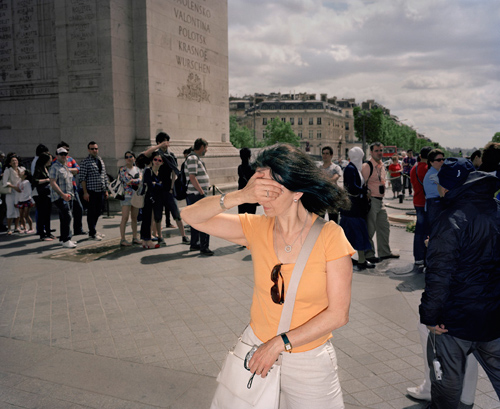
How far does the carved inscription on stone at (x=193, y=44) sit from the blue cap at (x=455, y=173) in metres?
13.2

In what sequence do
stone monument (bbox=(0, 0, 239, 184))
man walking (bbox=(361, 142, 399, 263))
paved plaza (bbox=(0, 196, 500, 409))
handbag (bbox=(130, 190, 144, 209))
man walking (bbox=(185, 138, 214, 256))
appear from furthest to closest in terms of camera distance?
stone monument (bbox=(0, 0, 239, 184))
handbag (bbox=(130, 190, 144, 209))
man walking (bbox=(185, 138, 214, 256))
man walking (bbox=(361, 142, 399, 263))
paved plaza (bbox=(0, 196, 500, 409))

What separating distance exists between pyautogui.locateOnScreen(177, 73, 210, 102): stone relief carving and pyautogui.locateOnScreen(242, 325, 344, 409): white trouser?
14083 millimetres

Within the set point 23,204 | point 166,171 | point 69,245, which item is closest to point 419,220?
point 166,171

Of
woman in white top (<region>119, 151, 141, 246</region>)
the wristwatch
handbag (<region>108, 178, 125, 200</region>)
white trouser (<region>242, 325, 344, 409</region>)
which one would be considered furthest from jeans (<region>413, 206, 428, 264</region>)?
the wristwatch

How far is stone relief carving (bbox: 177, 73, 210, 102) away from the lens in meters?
15.5

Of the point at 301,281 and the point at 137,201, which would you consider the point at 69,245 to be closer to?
the point at 137,201

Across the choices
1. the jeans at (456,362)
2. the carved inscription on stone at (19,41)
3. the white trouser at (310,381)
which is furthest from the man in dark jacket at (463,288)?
the carved inscription on stone at (19,41)

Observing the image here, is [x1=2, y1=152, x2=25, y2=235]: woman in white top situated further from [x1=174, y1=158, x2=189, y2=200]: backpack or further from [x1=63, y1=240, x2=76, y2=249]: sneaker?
[x1=174, y1=158, x2=189, y2=200]: backpack

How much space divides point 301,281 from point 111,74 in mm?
→ 12603

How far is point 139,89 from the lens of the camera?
1391 cm

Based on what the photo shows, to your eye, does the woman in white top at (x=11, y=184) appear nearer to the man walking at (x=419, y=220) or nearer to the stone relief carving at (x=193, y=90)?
the stone relief carving at (x=193, y=90)

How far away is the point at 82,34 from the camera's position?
13438mm

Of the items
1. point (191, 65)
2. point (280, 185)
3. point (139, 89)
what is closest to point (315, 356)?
point (280, 185)

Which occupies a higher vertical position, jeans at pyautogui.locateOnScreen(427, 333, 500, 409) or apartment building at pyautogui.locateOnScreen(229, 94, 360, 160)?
apartment building at pyautogui.locateOnScreen(229, 94, 360, 160)
